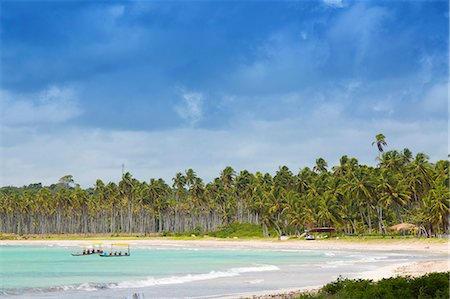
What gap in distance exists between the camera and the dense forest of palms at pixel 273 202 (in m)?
91.6

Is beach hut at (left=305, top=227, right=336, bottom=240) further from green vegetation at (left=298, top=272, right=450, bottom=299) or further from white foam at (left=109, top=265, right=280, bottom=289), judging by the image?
green vegetation at (left=298, top=272, right=450, bottom=299)

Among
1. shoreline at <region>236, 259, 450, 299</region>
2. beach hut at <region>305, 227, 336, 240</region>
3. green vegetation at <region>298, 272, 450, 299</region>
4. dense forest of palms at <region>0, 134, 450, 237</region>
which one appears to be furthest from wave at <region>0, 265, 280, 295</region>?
beach hut at <region>305, 227, 336, 240</region>

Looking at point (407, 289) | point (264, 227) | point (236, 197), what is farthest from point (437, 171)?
point (407, 289)

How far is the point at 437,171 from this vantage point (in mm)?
94562

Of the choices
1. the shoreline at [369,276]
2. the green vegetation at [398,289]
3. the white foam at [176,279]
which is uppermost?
the green vegetation at [398,289]

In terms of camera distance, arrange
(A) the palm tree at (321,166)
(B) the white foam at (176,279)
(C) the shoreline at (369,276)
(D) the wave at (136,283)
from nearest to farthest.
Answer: (C) the shoreline at (369,276) < (D) the wave at (136,283) < (B) the white foam at (176,279) < (A) the palm tree at (321,166)

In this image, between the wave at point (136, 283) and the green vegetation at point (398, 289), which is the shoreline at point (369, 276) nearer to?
the green vegetation at point (398, 289)

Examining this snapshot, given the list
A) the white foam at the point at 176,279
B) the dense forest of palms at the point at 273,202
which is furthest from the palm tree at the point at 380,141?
the white foam at the point at 176,279

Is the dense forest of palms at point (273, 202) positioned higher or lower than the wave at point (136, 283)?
higher

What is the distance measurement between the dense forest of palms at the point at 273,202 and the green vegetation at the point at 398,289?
6378cm

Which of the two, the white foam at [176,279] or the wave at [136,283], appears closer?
the wave at [136,283]

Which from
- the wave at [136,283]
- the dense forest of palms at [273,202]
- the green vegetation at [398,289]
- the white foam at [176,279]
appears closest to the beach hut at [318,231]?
the dense forest of palms at [273,202]

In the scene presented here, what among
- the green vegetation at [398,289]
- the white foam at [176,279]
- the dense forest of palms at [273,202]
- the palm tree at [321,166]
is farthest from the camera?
the palm tree at [321,166]

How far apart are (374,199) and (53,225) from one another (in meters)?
103
